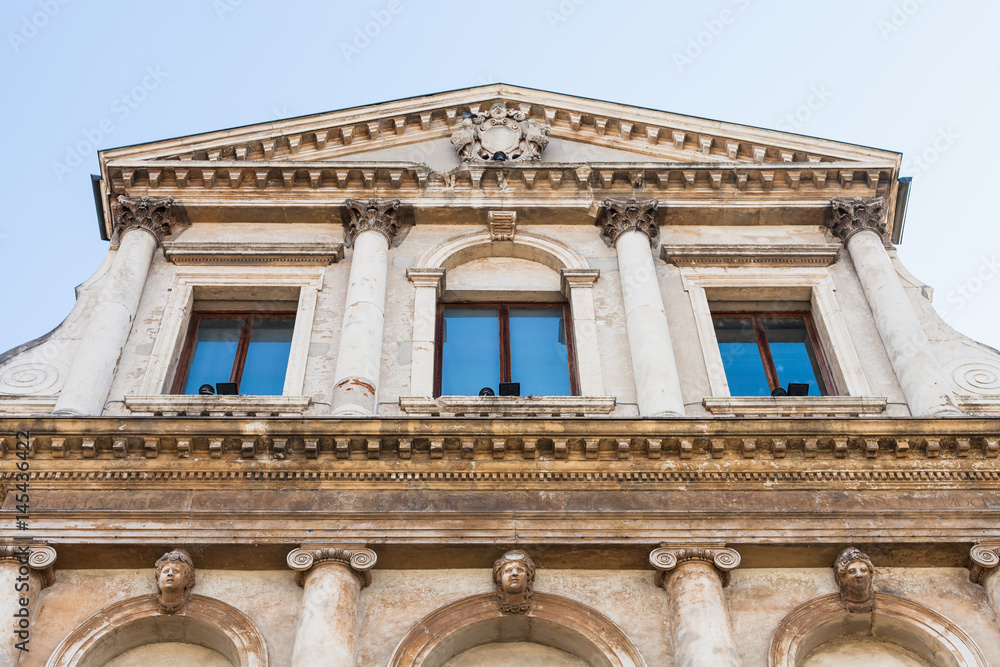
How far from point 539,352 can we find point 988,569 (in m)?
6.67

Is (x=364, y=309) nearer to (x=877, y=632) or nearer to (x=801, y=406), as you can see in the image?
(x=801, y=406)

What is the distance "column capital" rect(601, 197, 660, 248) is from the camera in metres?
18.0

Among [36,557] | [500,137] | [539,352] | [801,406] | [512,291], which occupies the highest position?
[500,137]

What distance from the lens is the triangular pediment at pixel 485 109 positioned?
63.3ft

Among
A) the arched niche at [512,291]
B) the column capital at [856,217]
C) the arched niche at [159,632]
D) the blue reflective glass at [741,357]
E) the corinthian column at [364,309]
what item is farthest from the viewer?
the column capital at [856,217]

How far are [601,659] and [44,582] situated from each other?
6002 mm

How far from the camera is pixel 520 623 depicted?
12.7 m

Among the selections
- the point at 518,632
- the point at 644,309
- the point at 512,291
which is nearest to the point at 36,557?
the point at 518,632

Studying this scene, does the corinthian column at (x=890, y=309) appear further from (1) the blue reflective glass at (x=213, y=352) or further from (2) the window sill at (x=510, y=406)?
(1) the blue reflective glass at (x=213, y=352)

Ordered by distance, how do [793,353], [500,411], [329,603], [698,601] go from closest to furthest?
[329,603] < [698,601] < [500,411] < [793,353]

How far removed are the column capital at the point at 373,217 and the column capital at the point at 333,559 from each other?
6.38 meters

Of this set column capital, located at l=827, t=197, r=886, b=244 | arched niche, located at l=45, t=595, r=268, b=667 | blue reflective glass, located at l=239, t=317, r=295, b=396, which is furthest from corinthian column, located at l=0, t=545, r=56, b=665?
column capital, located at l=827, t=197, r=886, b=244

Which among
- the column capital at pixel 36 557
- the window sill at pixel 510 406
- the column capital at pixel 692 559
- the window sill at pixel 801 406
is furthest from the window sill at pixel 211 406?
the window sill at pixel 801 406

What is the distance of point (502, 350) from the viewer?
1697cm
